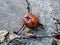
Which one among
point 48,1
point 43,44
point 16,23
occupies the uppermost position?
point 48,1

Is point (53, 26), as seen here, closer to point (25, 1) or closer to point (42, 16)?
point (42, 16)

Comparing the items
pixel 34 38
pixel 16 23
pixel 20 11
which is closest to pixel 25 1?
pixel 20 11

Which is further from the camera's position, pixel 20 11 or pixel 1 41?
pixel 20 11

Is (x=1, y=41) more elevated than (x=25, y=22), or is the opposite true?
(x=25, y=22)

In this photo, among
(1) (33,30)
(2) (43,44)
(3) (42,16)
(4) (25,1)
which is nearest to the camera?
(2) (43,44)

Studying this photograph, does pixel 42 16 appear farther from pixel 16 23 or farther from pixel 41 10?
pixel 16 23

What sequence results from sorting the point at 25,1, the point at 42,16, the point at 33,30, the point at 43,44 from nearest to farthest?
the point at 43,44 < the point at 33,30 < the point at 42,16 < the point at 25,1
